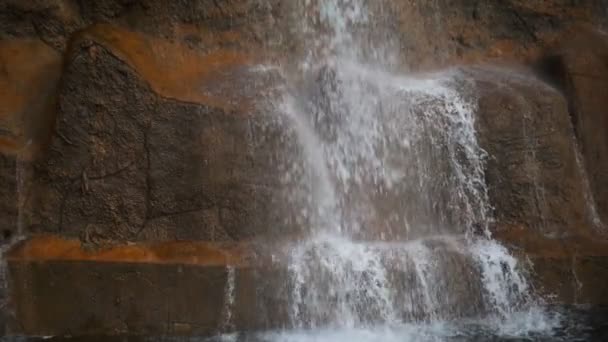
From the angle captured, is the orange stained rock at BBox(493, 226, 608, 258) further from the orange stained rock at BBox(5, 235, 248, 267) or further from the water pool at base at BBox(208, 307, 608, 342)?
the orange stained rock at BBox(5, 235, 248, 267)

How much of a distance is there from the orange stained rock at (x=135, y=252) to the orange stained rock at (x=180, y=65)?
45.1 inches

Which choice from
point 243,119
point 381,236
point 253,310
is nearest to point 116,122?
point 243,119

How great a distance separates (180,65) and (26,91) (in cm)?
132

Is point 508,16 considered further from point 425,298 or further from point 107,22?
point 107,22

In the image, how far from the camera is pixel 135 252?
18.2ft

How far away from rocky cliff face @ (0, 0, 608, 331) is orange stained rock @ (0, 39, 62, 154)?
1cm

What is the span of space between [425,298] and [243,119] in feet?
6.71

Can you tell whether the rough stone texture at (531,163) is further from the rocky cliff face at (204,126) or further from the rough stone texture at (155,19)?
the rough stone texture at (155,19)

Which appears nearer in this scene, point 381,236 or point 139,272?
point 139,272

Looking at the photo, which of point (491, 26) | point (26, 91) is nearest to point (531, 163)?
point (491, 26)

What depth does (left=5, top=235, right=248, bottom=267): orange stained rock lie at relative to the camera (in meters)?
5.44

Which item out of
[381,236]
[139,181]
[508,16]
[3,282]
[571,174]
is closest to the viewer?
[3,282]

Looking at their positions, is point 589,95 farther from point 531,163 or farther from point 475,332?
point 475,332

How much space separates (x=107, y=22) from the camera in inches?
260
